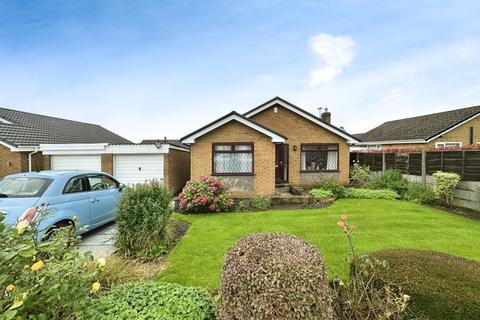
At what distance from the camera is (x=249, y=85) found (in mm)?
14867

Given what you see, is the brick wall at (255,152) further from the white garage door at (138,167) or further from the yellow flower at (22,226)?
the yellow flower at (22,226)

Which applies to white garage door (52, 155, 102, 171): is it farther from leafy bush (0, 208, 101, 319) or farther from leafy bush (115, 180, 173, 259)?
leafy bush (0, 208, 101, 319)

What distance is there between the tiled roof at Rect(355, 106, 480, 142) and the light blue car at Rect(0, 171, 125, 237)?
73.8 ft

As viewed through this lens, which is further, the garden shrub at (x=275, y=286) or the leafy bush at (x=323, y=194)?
the leafy bush at (x=323, y=194)

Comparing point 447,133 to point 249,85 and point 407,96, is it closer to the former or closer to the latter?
point 407,96

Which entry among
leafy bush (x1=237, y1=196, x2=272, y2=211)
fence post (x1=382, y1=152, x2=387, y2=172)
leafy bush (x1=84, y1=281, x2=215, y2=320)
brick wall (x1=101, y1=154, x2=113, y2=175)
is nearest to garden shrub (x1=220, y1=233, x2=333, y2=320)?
leafy bush (x1=84, y1=281, x2=215, y2=320)

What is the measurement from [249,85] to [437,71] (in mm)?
9697

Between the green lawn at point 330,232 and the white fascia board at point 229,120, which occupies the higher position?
the white fascia board at point 229,120

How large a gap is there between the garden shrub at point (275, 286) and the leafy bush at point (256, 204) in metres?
7.69

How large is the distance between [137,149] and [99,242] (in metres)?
7.54

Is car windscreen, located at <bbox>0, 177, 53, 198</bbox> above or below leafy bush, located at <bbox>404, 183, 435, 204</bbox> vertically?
above

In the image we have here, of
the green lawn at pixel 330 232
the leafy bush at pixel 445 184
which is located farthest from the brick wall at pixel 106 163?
the leafy bush at pixel 445 184

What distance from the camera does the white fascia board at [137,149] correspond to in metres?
13.1

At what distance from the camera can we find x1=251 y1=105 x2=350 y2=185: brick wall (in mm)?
14461
